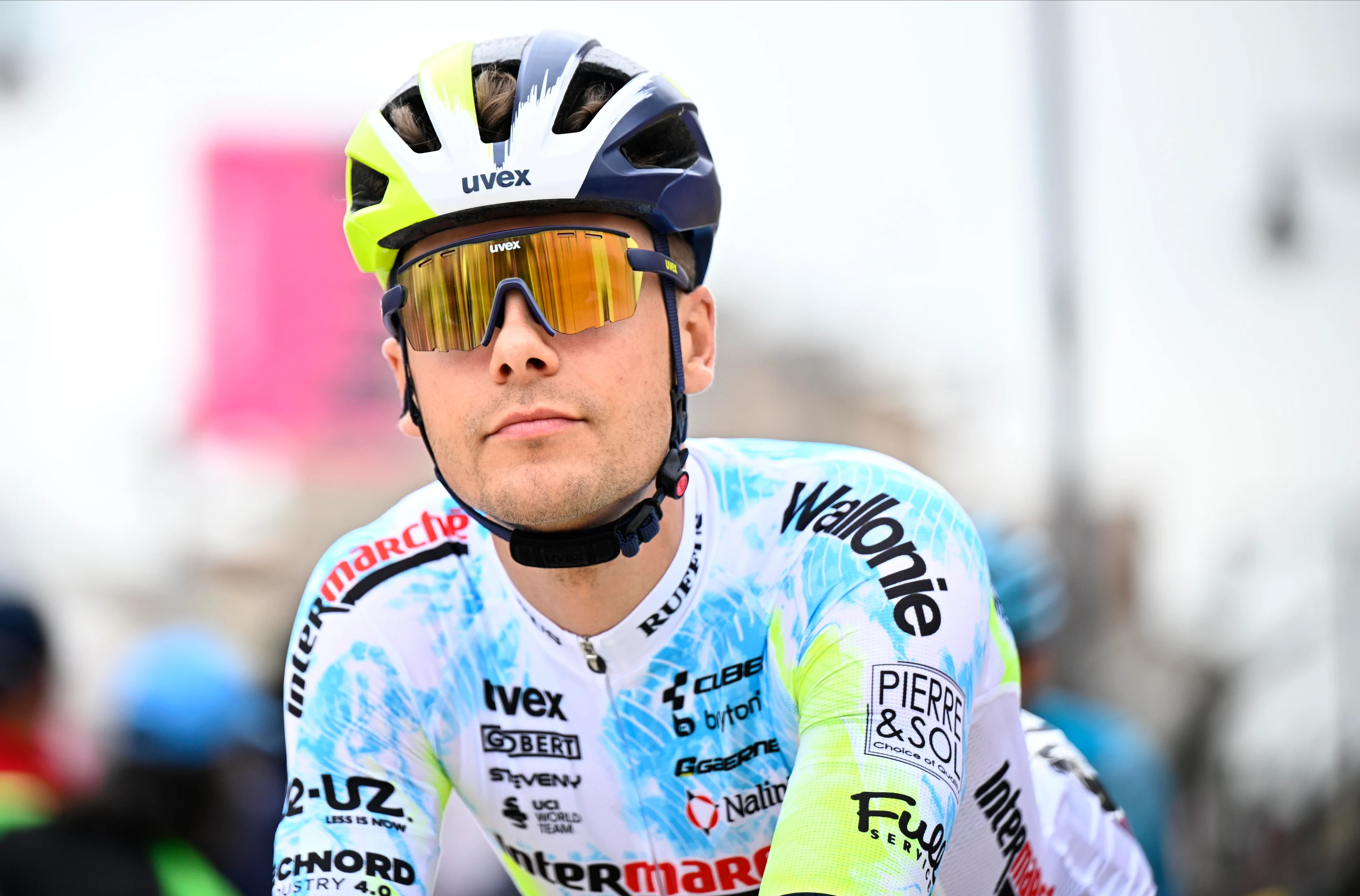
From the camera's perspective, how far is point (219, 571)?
347 inches

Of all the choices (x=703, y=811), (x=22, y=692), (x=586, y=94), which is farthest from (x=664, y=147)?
(x=22, y=692)

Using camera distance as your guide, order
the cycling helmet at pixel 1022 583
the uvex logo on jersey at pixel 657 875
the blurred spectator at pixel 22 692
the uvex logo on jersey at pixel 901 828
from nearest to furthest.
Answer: the uvex logo on jersey at pixel 901 828 → the uvex logo on jersey at pixel 657 875 → the blurred spectator at pixel 22 692 → the cycling helmet at pixel 1022 583

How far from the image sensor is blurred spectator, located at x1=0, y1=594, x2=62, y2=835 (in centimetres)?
420

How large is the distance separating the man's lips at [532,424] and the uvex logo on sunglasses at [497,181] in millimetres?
428

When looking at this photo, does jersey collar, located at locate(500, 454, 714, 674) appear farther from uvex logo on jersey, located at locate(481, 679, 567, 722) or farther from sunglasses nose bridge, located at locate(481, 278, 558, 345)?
sunglasses nose bridge, located at locate(481, 278, 558, 345)

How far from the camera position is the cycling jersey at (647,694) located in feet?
7.88

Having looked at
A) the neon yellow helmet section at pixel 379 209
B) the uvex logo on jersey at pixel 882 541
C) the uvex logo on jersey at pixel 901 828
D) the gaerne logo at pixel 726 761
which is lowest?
the gaerne logo at pixel 726 761

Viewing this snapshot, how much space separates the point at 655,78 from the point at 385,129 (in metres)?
0.56

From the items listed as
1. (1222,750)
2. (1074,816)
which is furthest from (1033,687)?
(1222,750)

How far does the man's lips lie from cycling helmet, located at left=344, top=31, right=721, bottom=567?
0.20m

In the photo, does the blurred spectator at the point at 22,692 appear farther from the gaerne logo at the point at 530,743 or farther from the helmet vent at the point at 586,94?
the helmet vent at the point at 586,94

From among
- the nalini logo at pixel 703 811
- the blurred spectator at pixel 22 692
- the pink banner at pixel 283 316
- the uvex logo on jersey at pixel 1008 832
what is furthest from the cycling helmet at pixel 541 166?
the pink banner at pixel 283 316

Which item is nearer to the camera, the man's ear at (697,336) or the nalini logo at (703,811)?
the nalini logo at (703,811)

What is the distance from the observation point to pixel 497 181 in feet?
7.82
